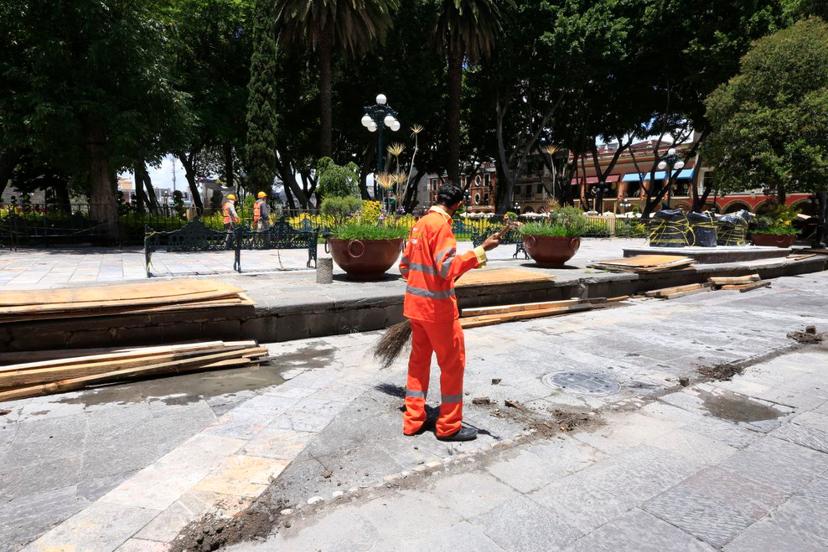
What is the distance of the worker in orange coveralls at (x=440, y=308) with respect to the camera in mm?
3395

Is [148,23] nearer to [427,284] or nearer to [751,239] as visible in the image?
[427,284]

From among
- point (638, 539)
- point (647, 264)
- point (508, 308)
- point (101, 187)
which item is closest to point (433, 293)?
point (638, 539)

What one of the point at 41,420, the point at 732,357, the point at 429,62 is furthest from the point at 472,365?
the point at 429,62

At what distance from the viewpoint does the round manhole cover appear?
14.9 ft

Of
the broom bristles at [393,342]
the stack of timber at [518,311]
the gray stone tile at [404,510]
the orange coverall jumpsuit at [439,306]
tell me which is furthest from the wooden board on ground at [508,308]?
the gray stone tile at [404,510]

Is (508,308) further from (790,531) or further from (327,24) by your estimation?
(327,24)

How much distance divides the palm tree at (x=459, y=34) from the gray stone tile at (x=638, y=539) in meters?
25.0

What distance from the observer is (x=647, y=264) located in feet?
34.4

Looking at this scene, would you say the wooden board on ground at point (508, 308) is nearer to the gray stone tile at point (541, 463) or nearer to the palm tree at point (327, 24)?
the gray stone tile at point (541, 463)

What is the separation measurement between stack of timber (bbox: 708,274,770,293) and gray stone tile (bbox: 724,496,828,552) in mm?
9389

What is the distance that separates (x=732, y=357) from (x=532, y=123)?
102 feet

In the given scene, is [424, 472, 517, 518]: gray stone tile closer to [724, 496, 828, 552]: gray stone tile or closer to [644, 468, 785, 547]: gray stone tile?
[644, 468, 785, 547]: gray stone tile

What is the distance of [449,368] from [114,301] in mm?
3667

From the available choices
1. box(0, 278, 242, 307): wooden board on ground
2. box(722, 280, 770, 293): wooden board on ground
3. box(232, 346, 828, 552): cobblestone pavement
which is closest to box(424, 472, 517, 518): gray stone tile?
box(232, 346, 828, 552): cobblestone pavement
